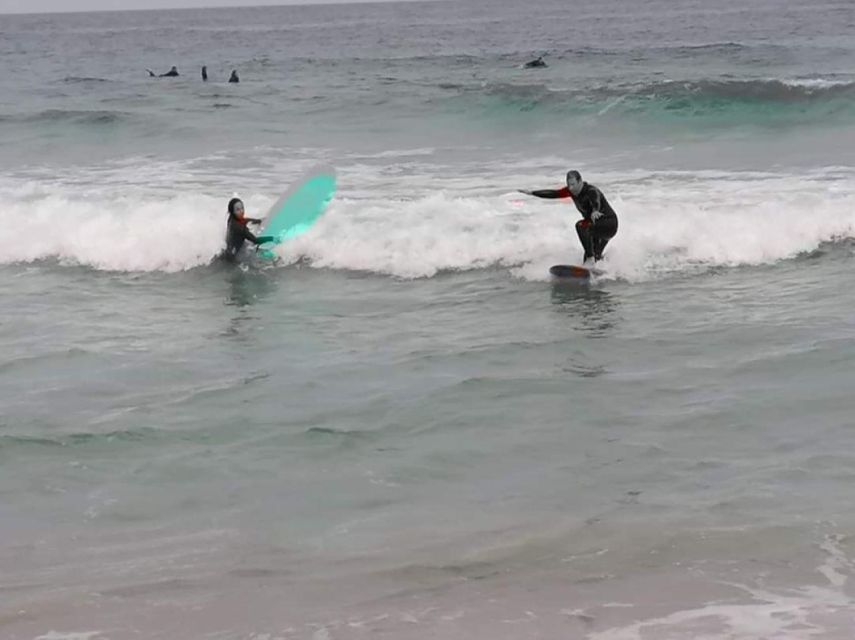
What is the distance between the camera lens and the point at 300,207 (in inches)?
620

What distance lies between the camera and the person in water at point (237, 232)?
1457cm

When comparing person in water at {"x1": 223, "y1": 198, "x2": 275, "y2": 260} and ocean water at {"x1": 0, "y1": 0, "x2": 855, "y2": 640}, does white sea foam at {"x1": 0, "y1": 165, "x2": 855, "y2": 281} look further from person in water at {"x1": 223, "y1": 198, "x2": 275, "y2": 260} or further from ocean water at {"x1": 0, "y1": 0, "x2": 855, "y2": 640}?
person in water at {"x1": 223, "y1": 198, "x2": 275, "y2": 260}

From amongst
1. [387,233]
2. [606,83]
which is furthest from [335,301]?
[606,83]

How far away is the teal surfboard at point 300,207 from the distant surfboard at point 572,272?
3796 mm

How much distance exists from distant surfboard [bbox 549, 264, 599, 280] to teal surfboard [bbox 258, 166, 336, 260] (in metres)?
3.80

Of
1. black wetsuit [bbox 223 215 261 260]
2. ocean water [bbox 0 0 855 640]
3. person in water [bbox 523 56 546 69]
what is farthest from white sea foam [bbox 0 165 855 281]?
person in water [bbox 523 56 546 69]

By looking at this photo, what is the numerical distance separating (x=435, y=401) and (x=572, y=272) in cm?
444

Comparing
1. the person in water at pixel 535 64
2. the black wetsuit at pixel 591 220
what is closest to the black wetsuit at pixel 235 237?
the black wetsuit at pixel 591 220

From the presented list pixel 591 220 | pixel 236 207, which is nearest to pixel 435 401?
pixel 591 220

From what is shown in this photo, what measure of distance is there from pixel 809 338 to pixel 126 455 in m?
5.96

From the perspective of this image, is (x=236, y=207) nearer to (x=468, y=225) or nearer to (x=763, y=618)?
(x=468, y=225)

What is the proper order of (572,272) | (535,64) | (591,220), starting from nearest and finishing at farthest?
(572,272)
(591,220)
(535,64)

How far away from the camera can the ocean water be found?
623 centimetres

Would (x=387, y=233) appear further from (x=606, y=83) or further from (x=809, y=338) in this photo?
(x=606, y=83)
